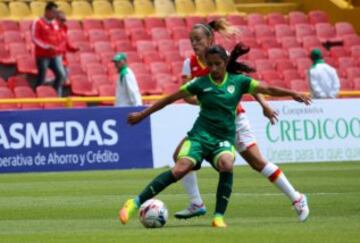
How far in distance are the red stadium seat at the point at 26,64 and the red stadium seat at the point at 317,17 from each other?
355 inches

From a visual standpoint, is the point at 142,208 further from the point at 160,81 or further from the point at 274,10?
the point at 274,10

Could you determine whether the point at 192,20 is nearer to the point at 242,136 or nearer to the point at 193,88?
the point at 242,136

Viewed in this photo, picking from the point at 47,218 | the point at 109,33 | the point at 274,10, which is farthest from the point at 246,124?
the point at 274,10

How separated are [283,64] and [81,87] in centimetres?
583

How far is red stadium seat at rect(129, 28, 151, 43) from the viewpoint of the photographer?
30.7 metres

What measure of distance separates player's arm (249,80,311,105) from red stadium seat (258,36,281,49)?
1994 cm

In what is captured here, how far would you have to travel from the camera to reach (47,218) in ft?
44.9

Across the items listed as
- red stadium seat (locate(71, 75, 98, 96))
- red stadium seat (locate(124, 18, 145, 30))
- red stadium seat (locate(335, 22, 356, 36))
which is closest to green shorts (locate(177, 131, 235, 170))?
red stadium seat (locate(71, 75, 98, 96))

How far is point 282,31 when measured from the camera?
3306 centimetres

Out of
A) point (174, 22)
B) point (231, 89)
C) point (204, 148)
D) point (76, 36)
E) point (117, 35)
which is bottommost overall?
point (204, 148)

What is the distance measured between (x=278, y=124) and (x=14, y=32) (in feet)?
24.5

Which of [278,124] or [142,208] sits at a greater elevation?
[278,124]

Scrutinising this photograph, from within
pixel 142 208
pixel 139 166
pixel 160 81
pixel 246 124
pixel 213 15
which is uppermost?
pixel 213 15

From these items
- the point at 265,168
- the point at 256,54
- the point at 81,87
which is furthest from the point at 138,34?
the point at 265,168
